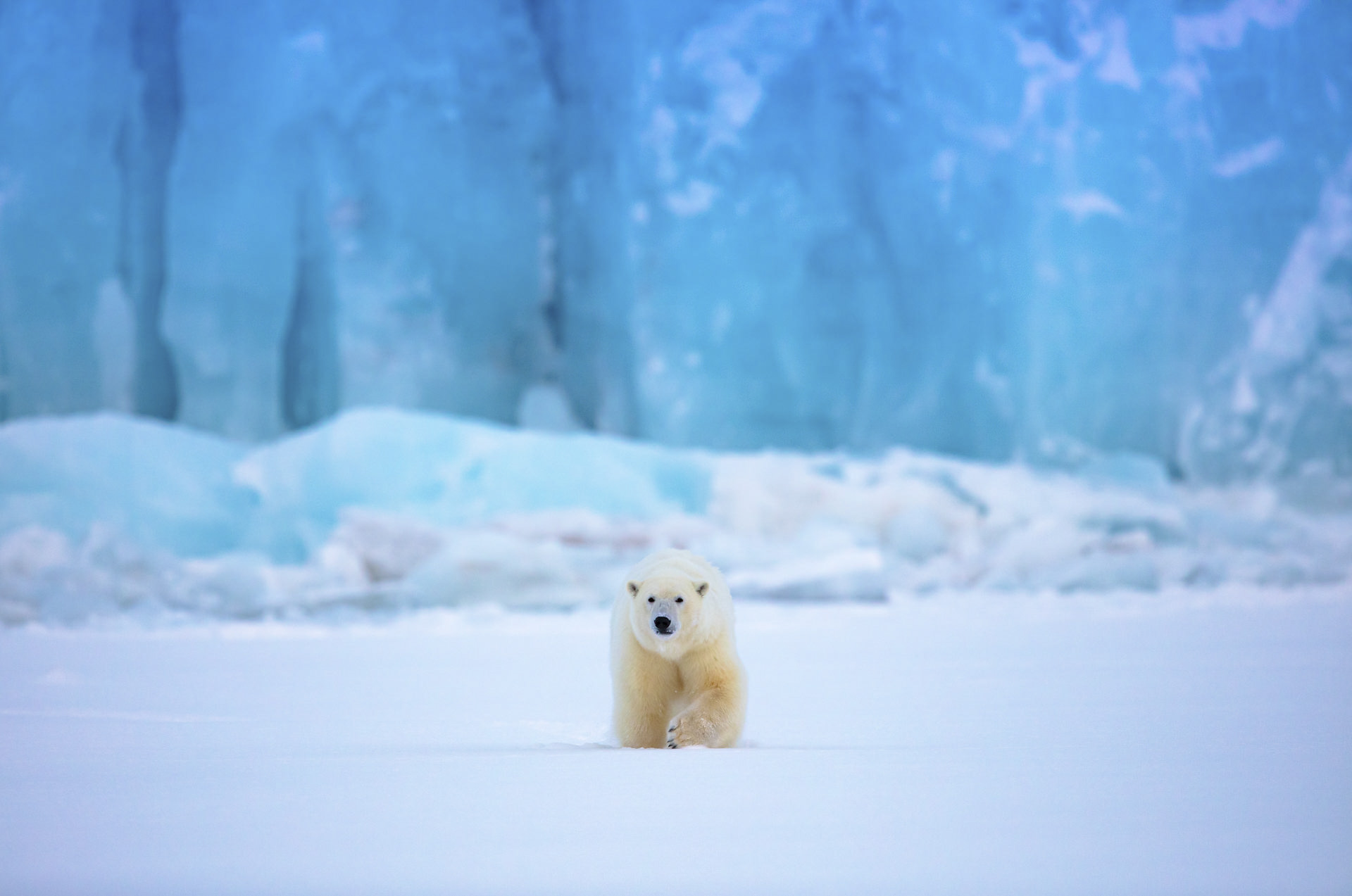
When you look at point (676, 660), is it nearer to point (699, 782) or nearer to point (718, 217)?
point (699, 782)

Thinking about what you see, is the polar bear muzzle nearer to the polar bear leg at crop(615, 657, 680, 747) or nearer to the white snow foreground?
the polar bear leg at crop(615, 657, 680, 747)

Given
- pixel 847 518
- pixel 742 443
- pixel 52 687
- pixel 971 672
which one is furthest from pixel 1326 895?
pixel 742 443

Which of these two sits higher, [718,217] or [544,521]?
[718,217]

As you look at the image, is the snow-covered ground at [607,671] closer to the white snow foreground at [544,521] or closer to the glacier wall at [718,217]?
the white snow foreground at [544,521]

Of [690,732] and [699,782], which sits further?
[690,732]

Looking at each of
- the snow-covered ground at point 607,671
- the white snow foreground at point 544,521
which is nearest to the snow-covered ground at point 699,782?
the snow-covered ground at point 607,671

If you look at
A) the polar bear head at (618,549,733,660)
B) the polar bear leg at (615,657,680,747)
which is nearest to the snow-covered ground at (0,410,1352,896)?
the polar bear leg at (615,657,680,747)

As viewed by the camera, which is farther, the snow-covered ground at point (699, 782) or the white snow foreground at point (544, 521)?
the white snow foreground at point (544, 521)

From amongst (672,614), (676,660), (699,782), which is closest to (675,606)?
(672,614)
